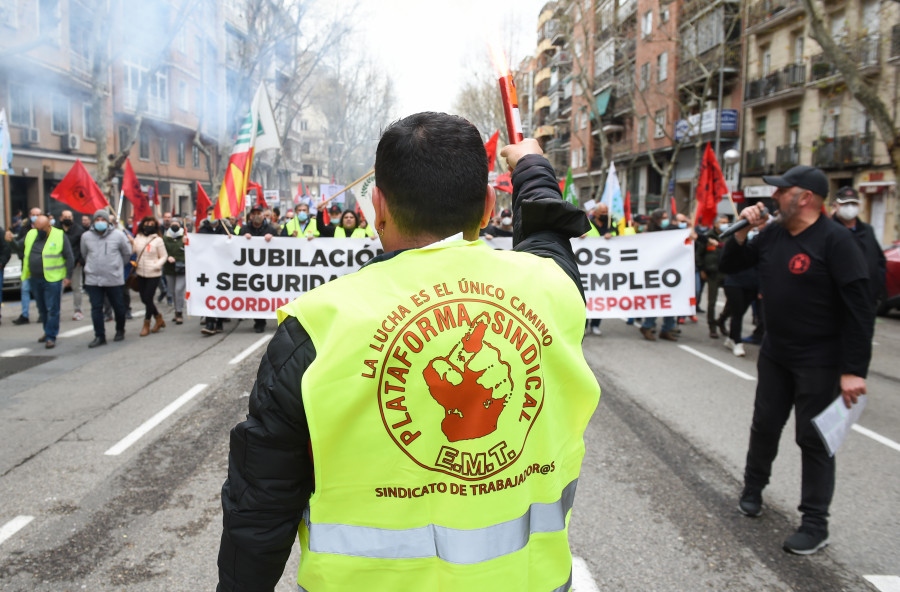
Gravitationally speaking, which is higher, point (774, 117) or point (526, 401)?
point (774, 117)

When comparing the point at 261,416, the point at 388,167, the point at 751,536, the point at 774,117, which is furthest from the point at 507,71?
the point at 774,117

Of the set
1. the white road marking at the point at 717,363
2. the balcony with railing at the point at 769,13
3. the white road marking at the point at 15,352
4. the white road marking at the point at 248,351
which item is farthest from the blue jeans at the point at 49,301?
the balcony with railing at the point at 769,13

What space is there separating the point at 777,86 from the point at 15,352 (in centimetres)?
3217

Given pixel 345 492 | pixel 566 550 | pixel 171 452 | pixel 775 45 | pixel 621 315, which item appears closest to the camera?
pixel 345 492

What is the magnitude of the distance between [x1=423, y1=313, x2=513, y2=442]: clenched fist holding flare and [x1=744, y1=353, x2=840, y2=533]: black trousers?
2879 mm

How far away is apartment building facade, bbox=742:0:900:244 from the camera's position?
24.8 metres

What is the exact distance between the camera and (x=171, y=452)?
5.19m

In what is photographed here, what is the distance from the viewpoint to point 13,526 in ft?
12.7

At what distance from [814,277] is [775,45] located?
3377 cm

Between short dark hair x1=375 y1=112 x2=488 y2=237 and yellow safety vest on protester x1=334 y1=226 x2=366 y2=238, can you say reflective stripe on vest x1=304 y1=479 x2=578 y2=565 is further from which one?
yellow safety vest on protester x1=334 y1=226 x2=366 y2=238

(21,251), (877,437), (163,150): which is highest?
(163,150)

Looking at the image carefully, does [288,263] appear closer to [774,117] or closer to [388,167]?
[388,167]

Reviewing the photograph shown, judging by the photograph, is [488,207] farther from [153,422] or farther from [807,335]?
[153,422]

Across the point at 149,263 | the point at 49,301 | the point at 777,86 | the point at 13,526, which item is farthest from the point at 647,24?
the point at 13,526
